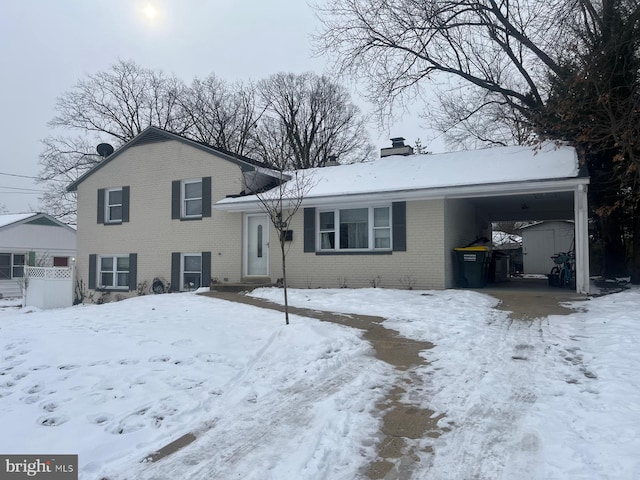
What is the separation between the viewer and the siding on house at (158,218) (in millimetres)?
16109

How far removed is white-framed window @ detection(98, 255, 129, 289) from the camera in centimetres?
1830

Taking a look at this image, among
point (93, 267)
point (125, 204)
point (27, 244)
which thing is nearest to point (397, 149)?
point (125, 204)

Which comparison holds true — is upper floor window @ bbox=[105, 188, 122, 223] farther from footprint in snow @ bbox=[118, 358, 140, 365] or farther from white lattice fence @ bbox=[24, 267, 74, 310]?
footprint in snow @ bbox=[118, 358, 140, 365]

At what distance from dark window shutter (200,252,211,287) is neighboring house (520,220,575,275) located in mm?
18684

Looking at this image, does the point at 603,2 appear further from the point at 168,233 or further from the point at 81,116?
the point at 81,116

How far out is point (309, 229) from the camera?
14.6 m

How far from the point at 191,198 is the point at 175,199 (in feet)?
1.92

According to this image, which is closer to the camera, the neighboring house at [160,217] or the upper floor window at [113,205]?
the neighboring house at [160,217]

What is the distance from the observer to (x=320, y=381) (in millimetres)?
5543

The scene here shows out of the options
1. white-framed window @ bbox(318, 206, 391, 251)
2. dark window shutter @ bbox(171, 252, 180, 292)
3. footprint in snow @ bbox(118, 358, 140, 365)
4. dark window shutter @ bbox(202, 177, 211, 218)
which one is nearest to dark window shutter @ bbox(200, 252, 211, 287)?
dark window shutter @ bbox(171, 252, 180, 292)

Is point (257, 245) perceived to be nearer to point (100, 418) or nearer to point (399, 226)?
point (399, 226)

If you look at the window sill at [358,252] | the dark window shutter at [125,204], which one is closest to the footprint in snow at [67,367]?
the window sill at [358,252]

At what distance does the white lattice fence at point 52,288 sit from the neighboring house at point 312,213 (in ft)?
2.22

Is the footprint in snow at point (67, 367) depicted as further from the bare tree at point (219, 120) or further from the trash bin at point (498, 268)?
the bare tree at point (219, 120)
